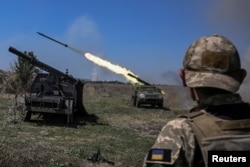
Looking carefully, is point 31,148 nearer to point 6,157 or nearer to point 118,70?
point 6,157

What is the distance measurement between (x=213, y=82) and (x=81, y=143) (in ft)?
37.8

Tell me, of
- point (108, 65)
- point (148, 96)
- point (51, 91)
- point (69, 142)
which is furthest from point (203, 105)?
point (148, 96)

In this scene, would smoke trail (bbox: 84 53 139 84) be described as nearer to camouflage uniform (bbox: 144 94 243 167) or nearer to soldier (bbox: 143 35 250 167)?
soldier (bbox: 143 35 250 167)

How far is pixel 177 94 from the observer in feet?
154

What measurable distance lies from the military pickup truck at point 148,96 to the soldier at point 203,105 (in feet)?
99.7

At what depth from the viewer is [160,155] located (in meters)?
2.08

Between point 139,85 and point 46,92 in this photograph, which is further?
point 139,85

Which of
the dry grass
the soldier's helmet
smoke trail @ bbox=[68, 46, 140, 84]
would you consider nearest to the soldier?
the soldier's helmet

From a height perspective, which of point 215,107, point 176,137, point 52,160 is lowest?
point 52,160

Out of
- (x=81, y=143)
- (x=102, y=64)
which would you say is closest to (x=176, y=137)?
(x=81, y=143)

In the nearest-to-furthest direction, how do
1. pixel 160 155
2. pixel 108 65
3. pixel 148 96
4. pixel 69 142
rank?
pixel 160 155 → pixel 69 142 → pixel 108 65 → pixel 148 96

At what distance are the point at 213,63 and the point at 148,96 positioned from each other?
30592 millimetres

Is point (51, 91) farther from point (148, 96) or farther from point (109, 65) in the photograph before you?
point (148, 96)

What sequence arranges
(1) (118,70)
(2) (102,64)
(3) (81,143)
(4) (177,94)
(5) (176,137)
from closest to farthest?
1. (5) (176,137)
2. (3) (81,143)
3. (2) (102,64)
4. (1) (118,70)
5. (4) (177,94)
